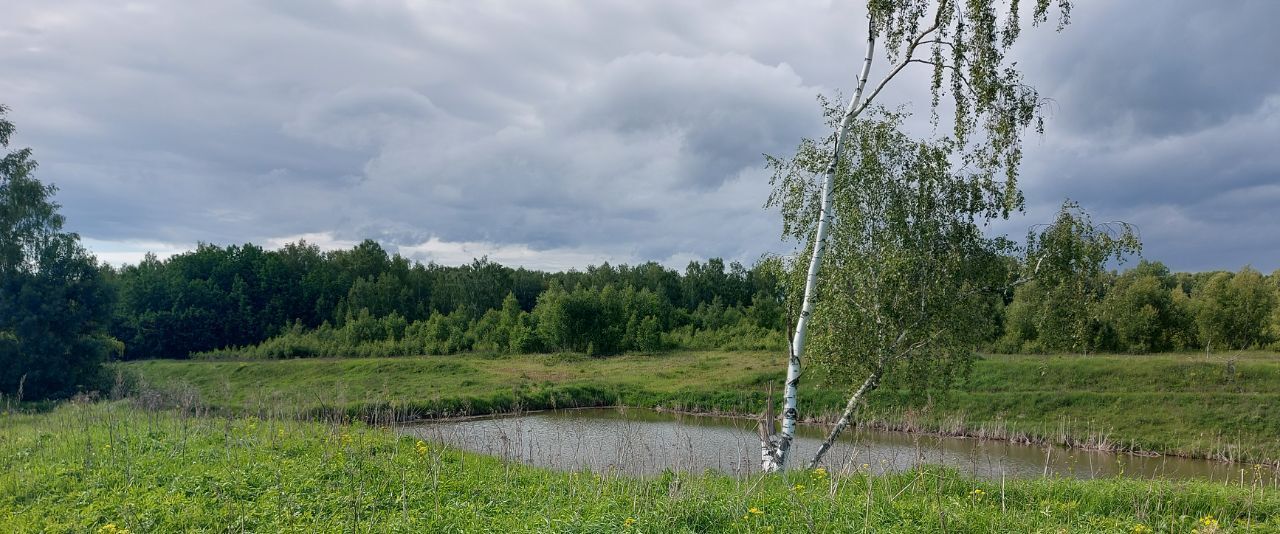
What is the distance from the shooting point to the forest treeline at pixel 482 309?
54.9 metres

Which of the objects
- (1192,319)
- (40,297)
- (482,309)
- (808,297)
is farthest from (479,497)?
(482,309)

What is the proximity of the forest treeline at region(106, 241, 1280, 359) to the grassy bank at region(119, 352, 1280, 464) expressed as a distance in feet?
10.6

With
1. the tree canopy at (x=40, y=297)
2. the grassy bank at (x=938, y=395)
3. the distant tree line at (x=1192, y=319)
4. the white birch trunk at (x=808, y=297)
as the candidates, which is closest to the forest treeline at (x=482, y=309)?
the distant tree line at (x=1192, y=319)

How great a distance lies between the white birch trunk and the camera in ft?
44.0

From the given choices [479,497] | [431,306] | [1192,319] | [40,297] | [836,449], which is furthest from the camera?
[431,306]

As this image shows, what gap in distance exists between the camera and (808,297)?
46.7ft

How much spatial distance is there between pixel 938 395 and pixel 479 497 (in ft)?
33.8

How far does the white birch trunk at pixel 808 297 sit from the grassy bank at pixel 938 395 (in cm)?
260

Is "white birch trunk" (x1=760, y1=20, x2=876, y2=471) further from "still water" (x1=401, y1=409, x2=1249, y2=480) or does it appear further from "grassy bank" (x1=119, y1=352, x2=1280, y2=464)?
"still water" (x1=401, y1=409, x2=1249, y2=480)

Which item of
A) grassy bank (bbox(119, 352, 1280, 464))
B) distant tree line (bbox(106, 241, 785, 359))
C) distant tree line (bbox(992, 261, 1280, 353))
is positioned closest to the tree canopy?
grassy bank (bbox(119, 352, 1280, 464))

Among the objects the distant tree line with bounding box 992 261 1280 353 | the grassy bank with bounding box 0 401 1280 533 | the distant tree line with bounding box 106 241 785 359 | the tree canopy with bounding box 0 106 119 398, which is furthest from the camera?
the distant tree line with bounding box 106 241 785 359

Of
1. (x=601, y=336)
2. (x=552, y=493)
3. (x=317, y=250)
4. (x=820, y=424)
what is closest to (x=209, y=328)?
(x=317, y=250)

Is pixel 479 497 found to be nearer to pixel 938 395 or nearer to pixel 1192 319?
pixel 938 395

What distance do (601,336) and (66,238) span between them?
3876 cm
